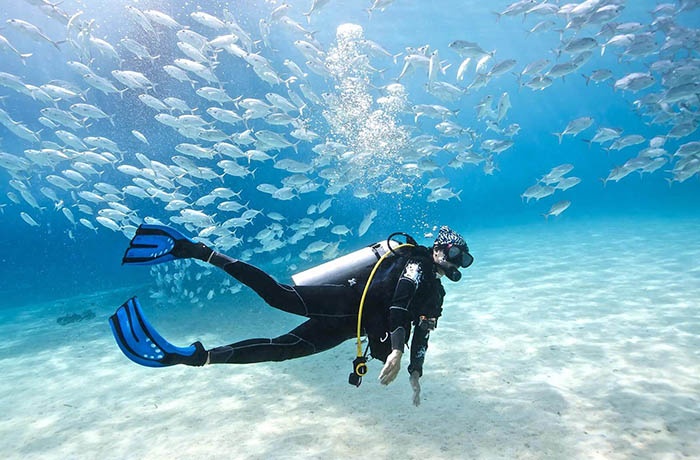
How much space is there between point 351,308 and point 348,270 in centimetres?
36

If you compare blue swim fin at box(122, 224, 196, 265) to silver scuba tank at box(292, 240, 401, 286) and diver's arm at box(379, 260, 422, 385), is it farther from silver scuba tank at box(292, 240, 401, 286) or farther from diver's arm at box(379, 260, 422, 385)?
diver's arm at box(379, 260, 422, 385)

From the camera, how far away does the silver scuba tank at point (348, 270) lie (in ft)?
11.8

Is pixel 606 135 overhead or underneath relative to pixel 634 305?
overhead

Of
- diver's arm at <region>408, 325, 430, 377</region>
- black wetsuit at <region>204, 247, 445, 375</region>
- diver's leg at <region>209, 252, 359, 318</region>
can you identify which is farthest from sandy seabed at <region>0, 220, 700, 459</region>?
diver's leg at <region>209, 252, 359, 318</region>

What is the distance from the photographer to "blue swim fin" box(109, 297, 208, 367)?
304 centimetres

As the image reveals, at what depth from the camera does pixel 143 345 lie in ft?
10.2

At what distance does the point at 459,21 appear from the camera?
31.2 metres

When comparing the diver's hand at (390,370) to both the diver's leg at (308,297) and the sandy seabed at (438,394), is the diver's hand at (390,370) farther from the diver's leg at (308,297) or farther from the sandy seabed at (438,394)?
the sandy seabed at (438,394)

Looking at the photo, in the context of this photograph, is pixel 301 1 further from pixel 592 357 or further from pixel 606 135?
pixel 592 357

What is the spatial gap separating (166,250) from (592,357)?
5905mm

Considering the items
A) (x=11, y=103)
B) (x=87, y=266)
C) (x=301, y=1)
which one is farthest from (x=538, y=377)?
(x=87, y=266)

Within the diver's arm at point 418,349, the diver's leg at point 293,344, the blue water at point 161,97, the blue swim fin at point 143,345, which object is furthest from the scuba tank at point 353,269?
the blue water at point 161,97

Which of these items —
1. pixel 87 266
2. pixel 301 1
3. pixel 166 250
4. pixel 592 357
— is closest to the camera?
pixel 166 250

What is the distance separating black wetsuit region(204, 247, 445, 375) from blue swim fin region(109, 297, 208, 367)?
0.20m
